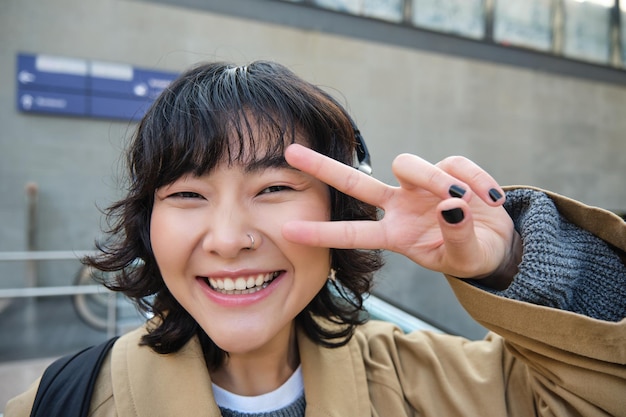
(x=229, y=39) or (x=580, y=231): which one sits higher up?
(x=229, y=39)

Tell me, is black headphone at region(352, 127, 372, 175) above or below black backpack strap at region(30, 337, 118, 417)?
above

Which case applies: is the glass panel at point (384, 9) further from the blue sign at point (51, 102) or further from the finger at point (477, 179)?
the finger at point (477, 179)

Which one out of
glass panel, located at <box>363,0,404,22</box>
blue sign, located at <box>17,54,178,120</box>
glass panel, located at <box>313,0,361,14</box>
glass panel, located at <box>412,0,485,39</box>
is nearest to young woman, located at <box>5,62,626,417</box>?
blue sign, located at <box>17,54,178,120</box>

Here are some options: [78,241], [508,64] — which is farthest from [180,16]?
[508,64]

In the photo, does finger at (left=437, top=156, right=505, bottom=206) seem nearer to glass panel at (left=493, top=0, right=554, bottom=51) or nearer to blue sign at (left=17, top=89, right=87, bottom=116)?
blue sign at (left=17, top=89, right=87, bottom=116)

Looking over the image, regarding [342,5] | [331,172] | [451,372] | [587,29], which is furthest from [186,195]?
[587,29]

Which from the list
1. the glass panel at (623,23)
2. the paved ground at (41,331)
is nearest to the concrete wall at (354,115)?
the glass panel at (623,23)

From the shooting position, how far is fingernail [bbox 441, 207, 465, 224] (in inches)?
33.7

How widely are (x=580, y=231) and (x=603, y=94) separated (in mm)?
8808

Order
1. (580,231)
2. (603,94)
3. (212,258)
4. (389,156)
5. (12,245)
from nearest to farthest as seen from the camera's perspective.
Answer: (212,258) → (580,231) → (12,245) → (389,156) → (603,94)

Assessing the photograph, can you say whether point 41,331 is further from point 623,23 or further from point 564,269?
point 623,23

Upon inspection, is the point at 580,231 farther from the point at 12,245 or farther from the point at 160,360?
the point at 12,245

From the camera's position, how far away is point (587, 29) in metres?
8.15

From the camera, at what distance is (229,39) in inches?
229
